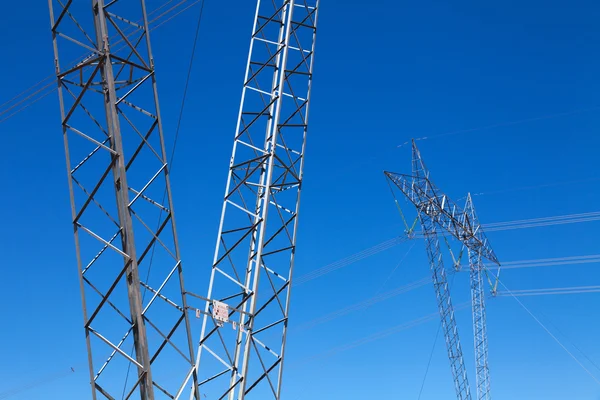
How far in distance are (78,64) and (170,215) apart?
13.6 feet

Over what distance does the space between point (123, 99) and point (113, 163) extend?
67.9 inches

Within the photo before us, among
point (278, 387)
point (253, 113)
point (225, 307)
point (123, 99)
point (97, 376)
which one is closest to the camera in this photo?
point (97, 376)

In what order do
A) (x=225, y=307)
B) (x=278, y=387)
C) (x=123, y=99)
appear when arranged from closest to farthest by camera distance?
(x=123, y=99), (x=225, y=307), (x=278, y=387)

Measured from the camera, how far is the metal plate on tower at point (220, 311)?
19.6 m

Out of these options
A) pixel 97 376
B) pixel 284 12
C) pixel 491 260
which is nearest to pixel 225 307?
pixel 97 376

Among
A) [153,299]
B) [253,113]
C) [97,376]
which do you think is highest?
[253,113]

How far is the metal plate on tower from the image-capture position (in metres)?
19.6

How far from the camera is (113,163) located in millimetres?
15508

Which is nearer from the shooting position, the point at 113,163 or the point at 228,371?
the point at 113,163

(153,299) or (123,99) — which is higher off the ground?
(123,99)

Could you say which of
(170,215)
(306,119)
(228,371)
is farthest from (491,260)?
(170,215)

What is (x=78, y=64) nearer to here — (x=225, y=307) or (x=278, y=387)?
(x=225, y=307)

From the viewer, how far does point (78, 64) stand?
52.0ft

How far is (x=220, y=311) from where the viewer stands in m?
19.7
